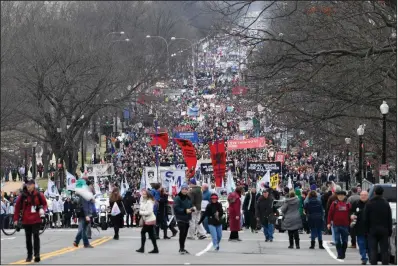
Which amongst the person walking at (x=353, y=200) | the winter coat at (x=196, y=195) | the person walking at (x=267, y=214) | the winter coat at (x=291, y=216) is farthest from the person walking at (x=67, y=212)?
the winter coat at (x=291, y=216)

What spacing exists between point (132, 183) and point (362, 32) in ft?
105

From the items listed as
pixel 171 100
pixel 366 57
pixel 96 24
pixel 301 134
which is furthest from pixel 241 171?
pixel 96 24

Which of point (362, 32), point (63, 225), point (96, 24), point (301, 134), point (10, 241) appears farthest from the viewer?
point (96, 24)

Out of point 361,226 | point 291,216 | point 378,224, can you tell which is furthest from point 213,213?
point 378,224

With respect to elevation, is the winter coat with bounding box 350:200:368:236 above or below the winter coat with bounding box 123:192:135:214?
below

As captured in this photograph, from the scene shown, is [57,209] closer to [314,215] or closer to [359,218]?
[314,215]

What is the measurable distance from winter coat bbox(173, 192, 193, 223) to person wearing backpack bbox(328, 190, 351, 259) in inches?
125

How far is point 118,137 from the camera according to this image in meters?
103

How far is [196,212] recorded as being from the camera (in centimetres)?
3177

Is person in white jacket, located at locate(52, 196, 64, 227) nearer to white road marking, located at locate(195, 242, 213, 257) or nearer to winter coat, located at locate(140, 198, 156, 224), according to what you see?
white road marking, located at locate(195, 242, 213, 257)

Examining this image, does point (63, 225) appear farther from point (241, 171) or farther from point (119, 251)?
point (241, 171)

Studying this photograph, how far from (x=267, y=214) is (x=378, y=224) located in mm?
9958

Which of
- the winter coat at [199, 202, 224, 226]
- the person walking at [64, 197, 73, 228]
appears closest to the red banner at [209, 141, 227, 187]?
the person walking at [64, 197, 73, 228]

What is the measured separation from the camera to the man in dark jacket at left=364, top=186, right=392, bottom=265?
22.3 m
